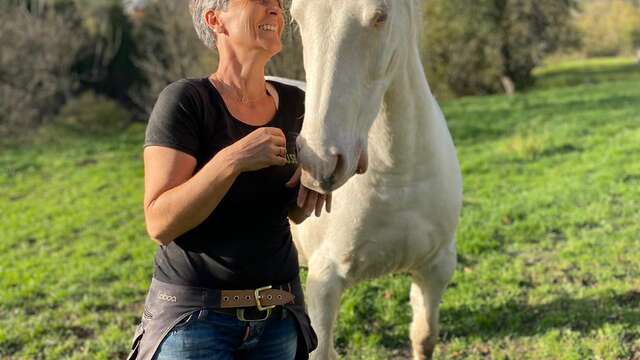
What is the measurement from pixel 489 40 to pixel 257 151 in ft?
65.7

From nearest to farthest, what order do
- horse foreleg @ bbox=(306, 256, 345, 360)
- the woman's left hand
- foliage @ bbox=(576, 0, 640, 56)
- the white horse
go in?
the white horse → the woman's left hand → horse foreleg @ bbox=(306, 256, 345, 360) → foliage @ bbox=(576, 0, 640, 56)

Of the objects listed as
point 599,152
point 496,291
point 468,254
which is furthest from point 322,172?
point 599,152

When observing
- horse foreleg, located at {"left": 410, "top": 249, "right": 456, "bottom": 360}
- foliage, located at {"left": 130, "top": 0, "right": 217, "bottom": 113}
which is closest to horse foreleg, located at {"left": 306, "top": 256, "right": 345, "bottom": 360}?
horse foreleg, located at {"left": 410, "top": 249, "right": 456, "bottom": 360}

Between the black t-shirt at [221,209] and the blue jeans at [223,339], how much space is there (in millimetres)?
100

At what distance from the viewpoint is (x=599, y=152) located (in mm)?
7824

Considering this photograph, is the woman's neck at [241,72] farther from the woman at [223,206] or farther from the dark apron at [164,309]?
the dark apron at [164,309]

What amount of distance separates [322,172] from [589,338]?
105 inches

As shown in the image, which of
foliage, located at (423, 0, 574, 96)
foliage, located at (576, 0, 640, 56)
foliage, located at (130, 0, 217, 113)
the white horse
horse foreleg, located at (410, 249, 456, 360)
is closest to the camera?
the white horse

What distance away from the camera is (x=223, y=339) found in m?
1.60

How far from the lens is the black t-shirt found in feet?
4.87

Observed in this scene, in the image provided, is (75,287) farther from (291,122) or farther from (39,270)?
(291,122)

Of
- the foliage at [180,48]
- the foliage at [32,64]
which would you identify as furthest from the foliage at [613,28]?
the foliage at [180,48]

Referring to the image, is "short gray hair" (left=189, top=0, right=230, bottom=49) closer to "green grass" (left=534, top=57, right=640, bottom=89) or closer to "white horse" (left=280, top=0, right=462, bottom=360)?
"white horse" (left=280, top=0, right=462, bottom=360)

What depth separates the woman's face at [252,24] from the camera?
1.51m
